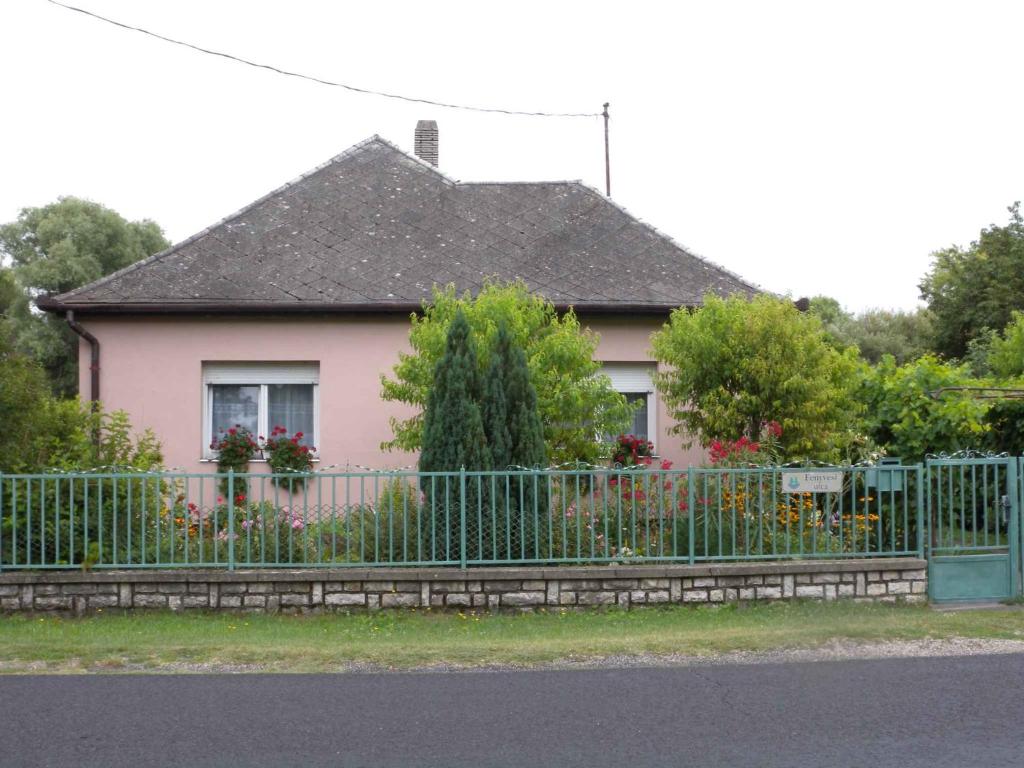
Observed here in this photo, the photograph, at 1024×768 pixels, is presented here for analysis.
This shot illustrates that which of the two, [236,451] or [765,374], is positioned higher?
[765,374]

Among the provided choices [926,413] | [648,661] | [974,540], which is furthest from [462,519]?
[926,413]

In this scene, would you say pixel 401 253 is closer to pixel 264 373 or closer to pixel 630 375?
pixel 264 373

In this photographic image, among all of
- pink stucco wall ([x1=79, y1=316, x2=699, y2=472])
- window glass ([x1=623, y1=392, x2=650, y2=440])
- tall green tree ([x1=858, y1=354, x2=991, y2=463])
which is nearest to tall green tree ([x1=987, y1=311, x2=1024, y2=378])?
tall green tree ([x1=858, y1=354, x2=991, y2=463])

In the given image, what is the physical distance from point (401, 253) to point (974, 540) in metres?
9.20

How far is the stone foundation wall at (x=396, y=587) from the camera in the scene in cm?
1059

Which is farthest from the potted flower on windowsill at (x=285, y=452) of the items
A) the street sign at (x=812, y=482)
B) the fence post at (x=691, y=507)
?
the street sign at (x=812, y=482)

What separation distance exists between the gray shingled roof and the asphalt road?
326 inches

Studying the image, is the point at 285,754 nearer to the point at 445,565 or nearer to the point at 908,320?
the point at 445,565

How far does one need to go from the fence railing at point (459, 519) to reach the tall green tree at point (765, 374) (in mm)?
2192

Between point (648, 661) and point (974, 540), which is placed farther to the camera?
point (974, 540)

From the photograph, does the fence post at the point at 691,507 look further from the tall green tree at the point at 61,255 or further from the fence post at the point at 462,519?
the tall green tree at the point at 61,255

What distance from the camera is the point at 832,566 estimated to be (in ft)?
35.8

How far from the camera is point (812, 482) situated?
36.6ft

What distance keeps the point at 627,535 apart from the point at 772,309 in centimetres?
399
